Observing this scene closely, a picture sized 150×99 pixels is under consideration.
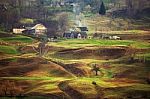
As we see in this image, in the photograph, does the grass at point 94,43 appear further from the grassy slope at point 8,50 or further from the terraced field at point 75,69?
the grassy slope at point 8,50

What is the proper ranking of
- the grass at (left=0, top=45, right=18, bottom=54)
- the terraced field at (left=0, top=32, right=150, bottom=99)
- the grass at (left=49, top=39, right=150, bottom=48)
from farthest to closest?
the grass at (left=49, top=39, right=150, bottom=48) < the grass at (left=0, top=45, right=18, bottom=54) < the terraced field at (left=0, top=32, right=150, bottom=99)

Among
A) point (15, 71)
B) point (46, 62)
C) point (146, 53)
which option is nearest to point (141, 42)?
point (146, 53)

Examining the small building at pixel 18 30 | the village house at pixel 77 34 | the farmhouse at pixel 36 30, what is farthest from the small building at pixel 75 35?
the small building at pixel 18 30

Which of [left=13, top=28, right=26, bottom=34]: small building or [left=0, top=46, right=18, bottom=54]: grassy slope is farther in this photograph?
[left=13, top=28, right=26, bottom=34]: small building

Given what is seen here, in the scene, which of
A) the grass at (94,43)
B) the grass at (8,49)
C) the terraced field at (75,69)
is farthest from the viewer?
the grass at (94,43)

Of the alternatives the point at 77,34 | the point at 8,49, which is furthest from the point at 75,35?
the point at 8,49

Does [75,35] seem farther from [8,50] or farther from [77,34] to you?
[8,50]

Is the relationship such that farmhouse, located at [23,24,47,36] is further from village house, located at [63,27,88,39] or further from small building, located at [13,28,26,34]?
village house, located at [63,27,88,39]

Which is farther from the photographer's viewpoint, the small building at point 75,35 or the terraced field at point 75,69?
the small building at point 75,35

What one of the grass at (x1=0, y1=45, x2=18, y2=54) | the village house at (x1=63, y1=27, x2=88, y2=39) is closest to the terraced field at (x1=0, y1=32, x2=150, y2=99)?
the grass at (x1=0, y1=45, x2=18, y2=54)
